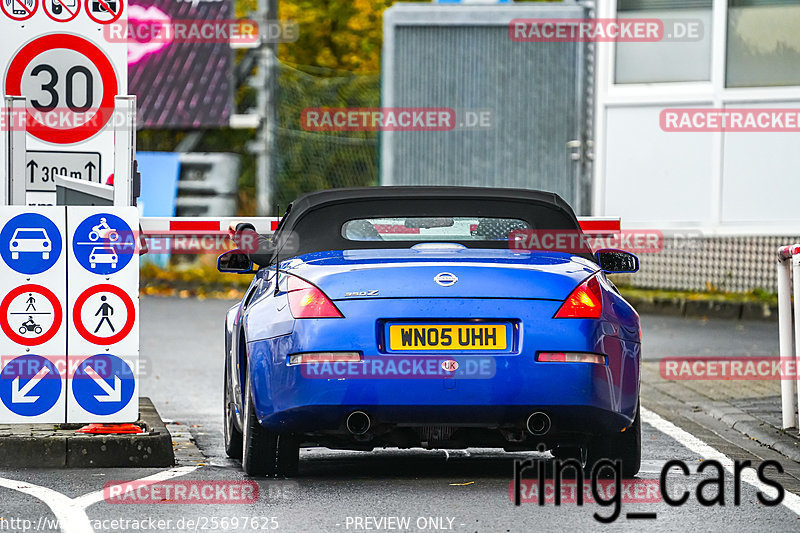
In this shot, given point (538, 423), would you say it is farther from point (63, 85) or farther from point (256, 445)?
point (63, 85)

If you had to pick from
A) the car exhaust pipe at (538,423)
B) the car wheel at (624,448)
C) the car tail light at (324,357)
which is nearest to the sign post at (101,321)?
the car tail light at (324,357)

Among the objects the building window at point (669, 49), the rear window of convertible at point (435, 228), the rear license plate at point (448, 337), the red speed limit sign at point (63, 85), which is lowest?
the rear license plate at point (448, 337)

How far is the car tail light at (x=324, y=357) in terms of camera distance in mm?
7441

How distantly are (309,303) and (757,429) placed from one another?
3606mm

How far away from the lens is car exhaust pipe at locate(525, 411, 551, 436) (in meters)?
7.49

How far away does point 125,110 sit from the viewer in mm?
8984

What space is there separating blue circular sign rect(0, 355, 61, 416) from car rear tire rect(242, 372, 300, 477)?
1.10 metres

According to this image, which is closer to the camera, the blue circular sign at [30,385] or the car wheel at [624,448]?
the car wheel at [624,448]

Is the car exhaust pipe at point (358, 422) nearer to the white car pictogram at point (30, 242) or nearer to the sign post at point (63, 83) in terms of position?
the white car pictogram at point (30, 242)

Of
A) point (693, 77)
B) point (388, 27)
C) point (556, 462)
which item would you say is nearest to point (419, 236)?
point (556, 462)

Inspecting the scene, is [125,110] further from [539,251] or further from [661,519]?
[661,519]

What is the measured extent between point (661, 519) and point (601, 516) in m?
0.23

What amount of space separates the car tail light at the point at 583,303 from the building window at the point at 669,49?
40.0 ft

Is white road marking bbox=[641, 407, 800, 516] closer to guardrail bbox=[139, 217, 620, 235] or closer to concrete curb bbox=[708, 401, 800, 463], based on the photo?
concrete curb bbox=[708, 401, 800, 463]
